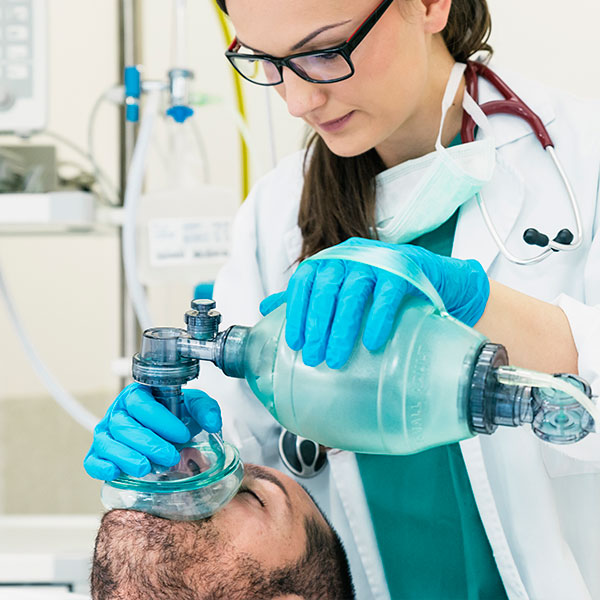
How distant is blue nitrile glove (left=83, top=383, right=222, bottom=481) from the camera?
0.79m

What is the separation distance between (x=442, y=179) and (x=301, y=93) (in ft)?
0.76

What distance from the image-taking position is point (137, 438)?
80 cm

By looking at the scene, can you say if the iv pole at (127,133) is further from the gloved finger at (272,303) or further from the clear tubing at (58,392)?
the gloved finger at (272,303)

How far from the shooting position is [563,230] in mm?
1004

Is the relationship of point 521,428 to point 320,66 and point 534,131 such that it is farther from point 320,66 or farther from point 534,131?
point 320,66

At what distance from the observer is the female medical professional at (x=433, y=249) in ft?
2.85

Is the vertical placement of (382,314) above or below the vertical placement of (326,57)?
below

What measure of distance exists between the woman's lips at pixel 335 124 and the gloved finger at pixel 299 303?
0.34 m

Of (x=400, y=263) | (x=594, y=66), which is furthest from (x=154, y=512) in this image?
(x=594, y=66)

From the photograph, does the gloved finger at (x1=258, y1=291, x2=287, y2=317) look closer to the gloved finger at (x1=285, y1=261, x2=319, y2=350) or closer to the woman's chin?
the gloved finger at (x1=285, y1=261, x2=319, y2=350)

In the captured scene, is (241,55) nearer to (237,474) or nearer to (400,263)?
(400,263)

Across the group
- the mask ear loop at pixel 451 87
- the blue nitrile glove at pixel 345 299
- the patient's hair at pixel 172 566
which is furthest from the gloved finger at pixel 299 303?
the mask ear loop at pixel 451 87

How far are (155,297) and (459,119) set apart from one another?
114cm

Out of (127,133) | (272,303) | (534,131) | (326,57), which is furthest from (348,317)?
(127,133)
